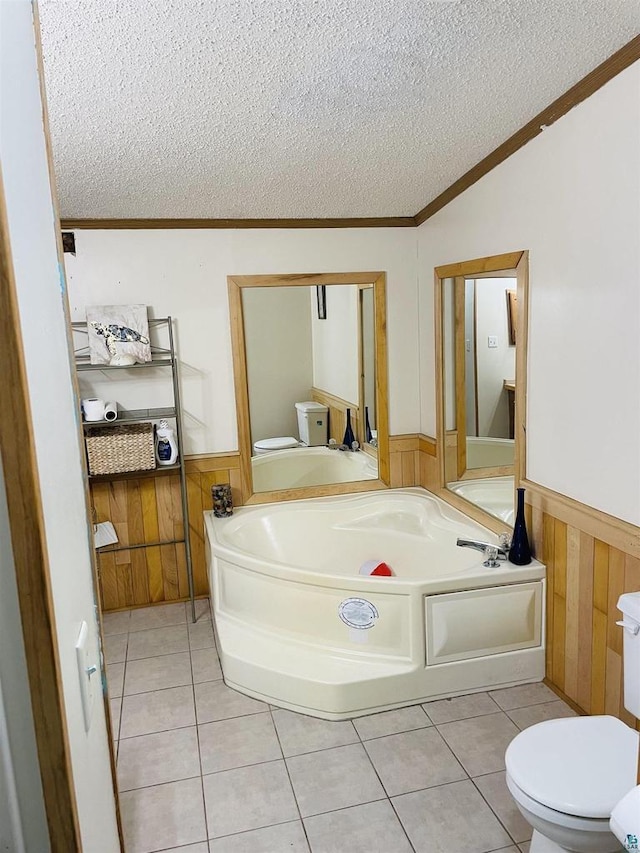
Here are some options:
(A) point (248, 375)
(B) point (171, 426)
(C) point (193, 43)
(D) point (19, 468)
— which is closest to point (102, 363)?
(B) point (171, 426)

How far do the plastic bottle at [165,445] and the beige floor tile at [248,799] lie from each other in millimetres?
1627

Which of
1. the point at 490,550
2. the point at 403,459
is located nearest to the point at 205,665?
the point at 490,550

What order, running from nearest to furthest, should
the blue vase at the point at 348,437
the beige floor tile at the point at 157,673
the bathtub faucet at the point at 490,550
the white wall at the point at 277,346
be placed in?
the bathtub faucet at the point at 490,550
the beige floor tile at the point at 157,673
the white wall at the point at 277,346
the blue vase at the point at 348,437

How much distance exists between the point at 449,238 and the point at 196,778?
271 centimetres

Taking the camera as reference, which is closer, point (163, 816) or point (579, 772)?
point (579, 772)

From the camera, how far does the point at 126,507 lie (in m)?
3.63

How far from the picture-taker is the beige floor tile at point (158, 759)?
2.37 metres

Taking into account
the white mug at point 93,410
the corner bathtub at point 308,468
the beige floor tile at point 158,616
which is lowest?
the beige floor tile at point 158,616

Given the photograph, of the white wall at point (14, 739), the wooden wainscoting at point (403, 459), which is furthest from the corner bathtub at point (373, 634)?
the white wall at point (14, 739)

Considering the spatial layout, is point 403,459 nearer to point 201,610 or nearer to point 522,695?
point 201,610

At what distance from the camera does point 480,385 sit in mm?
3234

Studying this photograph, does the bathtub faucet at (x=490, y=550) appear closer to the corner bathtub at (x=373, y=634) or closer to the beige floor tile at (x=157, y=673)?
the corner bathtub at (x=373, y=634)

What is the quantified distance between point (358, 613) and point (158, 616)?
4.50 feet

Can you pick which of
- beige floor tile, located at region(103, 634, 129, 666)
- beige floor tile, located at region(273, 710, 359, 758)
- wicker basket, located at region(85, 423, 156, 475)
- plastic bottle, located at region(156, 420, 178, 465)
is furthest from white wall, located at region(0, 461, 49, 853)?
plastic bottle, located at region(156, 420, 178, 465)
